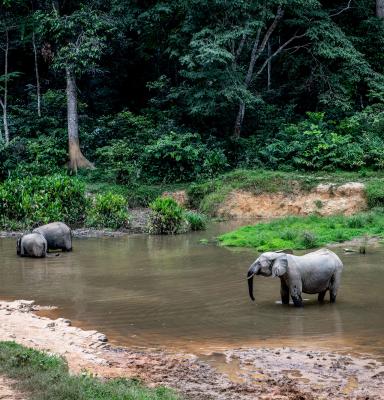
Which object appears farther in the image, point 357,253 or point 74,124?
point 74,124

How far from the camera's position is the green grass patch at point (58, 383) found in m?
6.83

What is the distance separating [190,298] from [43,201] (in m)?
11.9

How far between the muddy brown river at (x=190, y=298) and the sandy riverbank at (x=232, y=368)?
0.58m

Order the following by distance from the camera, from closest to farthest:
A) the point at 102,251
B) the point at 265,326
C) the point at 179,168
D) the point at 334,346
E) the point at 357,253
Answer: the point at 334,346 < the point at 265,326 < the point at 357,253 < the point at 102,251 < the point at 179,168

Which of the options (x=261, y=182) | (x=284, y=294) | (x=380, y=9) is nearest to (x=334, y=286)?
(x=284, y=294)

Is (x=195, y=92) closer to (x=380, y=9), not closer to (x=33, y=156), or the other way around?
(x=33, y=156)

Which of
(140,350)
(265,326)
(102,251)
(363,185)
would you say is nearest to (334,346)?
(265,326)

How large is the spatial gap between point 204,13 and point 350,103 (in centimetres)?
856

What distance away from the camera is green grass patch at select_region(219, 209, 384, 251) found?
1895cm

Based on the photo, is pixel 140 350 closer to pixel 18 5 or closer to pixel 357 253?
pixel 357 253

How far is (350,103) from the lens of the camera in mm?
34500

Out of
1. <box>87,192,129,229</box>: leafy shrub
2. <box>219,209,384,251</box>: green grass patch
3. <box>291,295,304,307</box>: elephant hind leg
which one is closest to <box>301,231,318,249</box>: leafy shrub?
<box>219,209,384,251</box>: green grass patch

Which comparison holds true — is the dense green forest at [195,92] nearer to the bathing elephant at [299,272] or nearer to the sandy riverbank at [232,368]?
the bathing elephant at [299,272]

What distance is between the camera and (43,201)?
23.8 m
